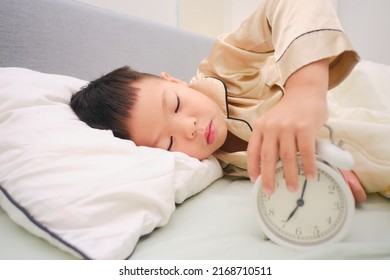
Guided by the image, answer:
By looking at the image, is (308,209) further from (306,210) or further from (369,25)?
(369,25)

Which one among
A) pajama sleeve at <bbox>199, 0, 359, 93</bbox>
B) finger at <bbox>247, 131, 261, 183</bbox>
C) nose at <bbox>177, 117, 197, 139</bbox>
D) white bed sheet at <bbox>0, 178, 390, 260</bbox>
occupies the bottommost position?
white bed sheet at <bbox>0, 178, 390, 260</bbox>

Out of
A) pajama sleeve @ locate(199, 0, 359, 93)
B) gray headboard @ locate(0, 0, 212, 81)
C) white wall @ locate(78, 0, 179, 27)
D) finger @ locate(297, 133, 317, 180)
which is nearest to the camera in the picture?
finger @ locate(297, 133, 317, 180)

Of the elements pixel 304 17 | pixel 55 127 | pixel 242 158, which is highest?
pixel 304 17

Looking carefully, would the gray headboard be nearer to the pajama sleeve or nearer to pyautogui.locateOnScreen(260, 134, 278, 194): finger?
the pajama sleeve

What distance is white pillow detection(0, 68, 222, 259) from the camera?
421mm

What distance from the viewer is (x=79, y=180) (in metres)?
0.47

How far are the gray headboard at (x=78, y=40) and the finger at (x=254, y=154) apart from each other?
77 centimetres

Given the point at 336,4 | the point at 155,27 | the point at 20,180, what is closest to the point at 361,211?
the point at 20,180

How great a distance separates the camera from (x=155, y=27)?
137 centimetres

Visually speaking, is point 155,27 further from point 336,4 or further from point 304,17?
point 336,4

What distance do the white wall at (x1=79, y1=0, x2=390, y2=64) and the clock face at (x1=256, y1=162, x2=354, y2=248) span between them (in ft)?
5.53

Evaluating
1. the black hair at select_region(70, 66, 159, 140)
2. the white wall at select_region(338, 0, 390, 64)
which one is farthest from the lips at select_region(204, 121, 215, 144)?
the white wall at select_region(338, 0, 390, 64)

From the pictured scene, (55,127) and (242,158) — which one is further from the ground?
(55,127)
